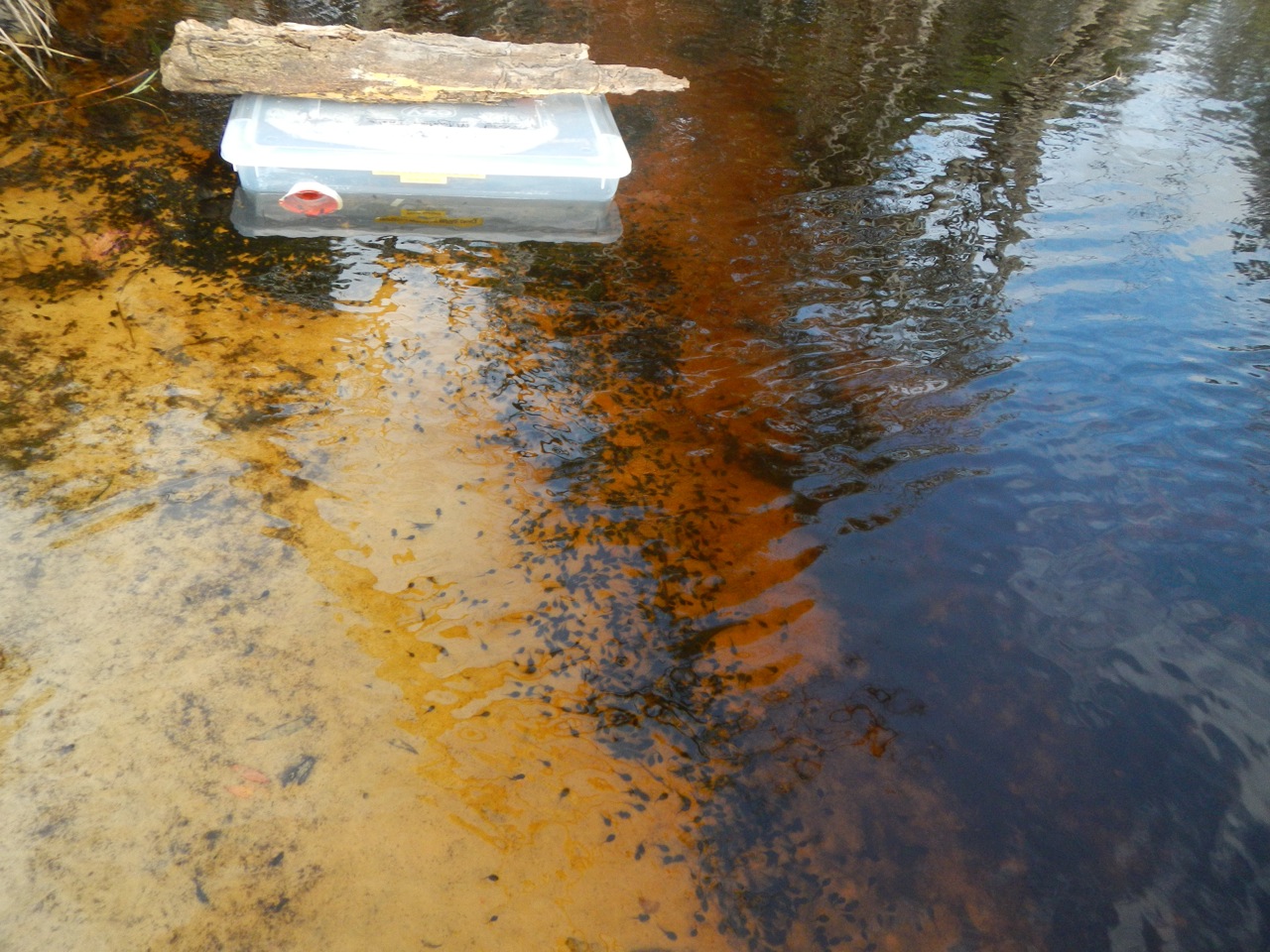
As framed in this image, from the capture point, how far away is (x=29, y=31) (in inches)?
183

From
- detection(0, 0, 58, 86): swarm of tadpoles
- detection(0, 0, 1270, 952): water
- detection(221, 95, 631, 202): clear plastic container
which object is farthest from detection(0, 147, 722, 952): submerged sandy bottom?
detection(0, 0, 58, 86): swarm of tadpoles

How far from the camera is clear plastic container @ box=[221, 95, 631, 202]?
12.6 feet

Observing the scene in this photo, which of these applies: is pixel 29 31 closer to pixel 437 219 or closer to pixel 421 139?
pixel 421 139

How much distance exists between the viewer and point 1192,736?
2.45m

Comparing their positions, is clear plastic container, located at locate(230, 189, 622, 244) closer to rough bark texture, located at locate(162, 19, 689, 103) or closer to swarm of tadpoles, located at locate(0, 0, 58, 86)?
rough bark texture, located at locate(162, 19, 689, 103)

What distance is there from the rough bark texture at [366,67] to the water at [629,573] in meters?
0.49

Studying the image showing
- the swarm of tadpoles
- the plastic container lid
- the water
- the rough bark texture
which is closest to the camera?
the water

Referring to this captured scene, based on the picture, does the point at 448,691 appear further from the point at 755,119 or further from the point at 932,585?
the point at 755,119

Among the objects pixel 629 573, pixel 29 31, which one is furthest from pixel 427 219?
pixel 29 31

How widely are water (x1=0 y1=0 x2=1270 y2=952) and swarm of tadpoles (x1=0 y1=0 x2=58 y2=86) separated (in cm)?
24

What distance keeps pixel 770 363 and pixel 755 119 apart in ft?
8.62

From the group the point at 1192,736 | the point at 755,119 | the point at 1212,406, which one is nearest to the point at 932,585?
the point at 1192,736

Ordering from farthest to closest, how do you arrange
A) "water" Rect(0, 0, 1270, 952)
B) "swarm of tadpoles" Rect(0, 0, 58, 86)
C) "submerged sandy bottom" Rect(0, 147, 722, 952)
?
"swarm of tadpoles" Rect(0, 0, 58, 86), "water" Rect(0, 0, 1270, 952), "submerged sandy bottom" Rect(0, 147, 722, 952)

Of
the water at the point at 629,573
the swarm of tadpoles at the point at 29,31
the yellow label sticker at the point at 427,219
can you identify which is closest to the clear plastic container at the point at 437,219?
the yellow label sticker at the point at 427,219
